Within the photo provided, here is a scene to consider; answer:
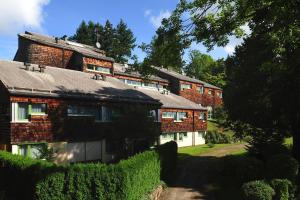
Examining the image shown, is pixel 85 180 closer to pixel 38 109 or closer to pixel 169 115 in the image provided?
pixel 38 109

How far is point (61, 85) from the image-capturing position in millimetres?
34906

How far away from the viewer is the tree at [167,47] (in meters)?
27.2

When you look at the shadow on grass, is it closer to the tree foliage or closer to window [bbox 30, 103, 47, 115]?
window [bbox 30, 103, 47, 115]

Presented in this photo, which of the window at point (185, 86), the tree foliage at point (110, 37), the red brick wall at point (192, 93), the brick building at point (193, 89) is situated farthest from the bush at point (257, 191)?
the tree foliage at point (110, 37)

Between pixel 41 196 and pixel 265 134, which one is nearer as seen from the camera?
pixel 41 196

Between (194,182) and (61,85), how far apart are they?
15.3 m

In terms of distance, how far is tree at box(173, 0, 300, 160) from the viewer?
22266 millimetres

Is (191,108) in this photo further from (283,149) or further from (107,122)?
(283,149)

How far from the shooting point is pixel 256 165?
87.1 feet

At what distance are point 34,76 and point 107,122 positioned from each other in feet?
26.5

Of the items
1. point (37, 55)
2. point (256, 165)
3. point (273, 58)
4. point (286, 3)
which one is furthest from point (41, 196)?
point (37, 55)

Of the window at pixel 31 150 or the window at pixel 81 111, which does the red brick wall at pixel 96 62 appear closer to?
the window at pixel 81 111

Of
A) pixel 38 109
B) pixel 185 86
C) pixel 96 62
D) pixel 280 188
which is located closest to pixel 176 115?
pixel 96 62

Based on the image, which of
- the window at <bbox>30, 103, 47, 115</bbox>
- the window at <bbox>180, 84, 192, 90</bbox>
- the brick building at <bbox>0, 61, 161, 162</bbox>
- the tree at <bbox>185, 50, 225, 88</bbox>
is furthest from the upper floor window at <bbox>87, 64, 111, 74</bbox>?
the tree at <bbox>185, 50, 225, 88</bbox>
